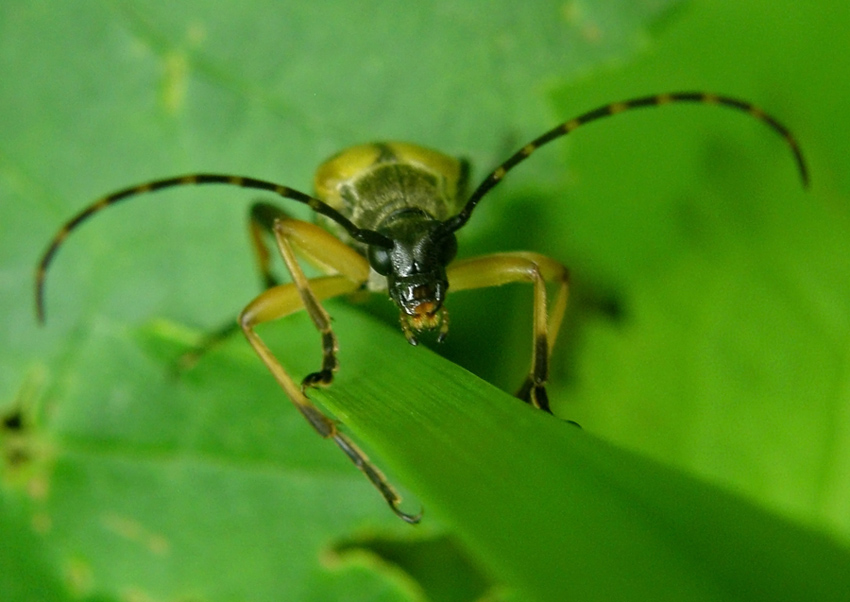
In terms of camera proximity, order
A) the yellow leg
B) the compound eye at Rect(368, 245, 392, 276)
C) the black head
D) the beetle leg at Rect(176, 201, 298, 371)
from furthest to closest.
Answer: the beetle leg at Rect(176, 201, 298, 371), the compound eye at Rect(368, 245, 392, 276), the black head, the yellow leg

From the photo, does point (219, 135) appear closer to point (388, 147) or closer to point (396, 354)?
point (388, 147)

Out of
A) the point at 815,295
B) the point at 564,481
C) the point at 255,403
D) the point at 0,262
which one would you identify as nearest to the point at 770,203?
the point at 815,295

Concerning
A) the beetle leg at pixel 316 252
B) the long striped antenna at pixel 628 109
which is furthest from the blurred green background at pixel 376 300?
the beetle leg at pixel 316 252

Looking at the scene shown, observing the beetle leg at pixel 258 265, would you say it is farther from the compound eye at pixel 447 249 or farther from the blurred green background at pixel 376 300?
the compound eye at pixel 447 249

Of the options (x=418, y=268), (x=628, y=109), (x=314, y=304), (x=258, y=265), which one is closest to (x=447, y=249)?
(x=418, y=268)

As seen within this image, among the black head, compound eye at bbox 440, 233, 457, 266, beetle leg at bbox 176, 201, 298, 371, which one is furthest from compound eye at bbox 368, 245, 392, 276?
beetle leg at bbox 176, 201, 298, 371

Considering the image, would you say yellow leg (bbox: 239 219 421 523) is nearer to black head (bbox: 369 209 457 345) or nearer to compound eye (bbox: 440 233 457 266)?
black head (bbox: 369 209 457 345)
